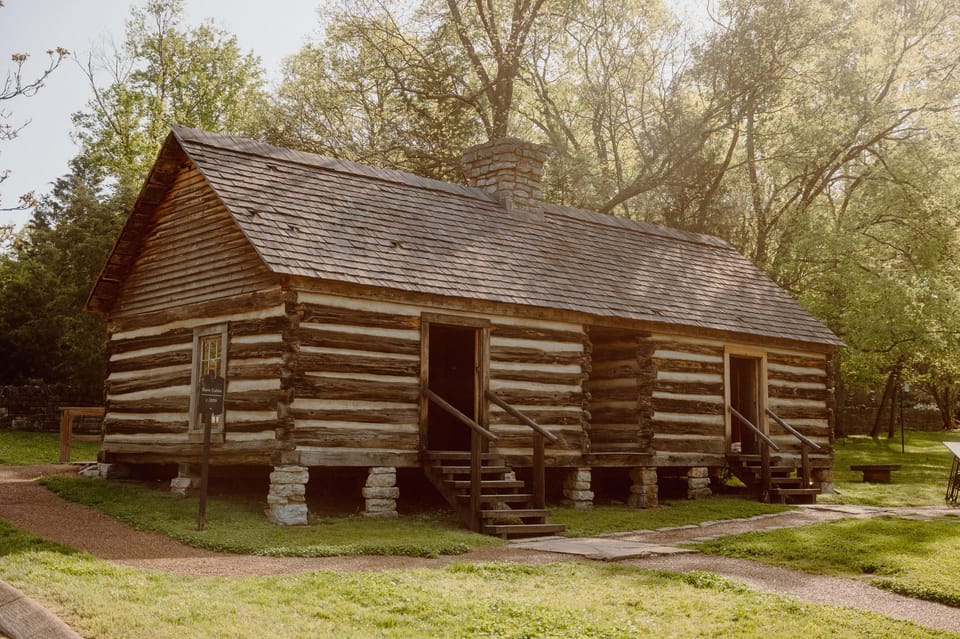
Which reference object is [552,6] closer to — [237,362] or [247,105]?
[247,105]

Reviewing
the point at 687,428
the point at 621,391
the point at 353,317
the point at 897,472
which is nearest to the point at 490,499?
the point at 353,317

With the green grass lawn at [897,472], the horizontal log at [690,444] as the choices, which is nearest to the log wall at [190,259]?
the horizontal log at [690,444]

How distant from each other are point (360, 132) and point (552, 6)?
7.47 m

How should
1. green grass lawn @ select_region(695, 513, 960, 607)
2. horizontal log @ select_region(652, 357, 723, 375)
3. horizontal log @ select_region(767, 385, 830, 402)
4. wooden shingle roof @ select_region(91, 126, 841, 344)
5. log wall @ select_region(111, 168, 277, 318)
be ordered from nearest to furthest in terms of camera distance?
1. green grass lawn @ select_region(695, 513, 960, 607)
2. wooden shingle roof @ select_region(91, 126, 841, 344)
3. log wall @ select_region(111, 168, 277, 318)
4. horizontal log @ select_region(652, 357, 723, 375)
5. horizontal log @ select_region(767, 385, 830, 402)

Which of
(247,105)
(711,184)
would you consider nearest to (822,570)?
(711,184)

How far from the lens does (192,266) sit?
597 inches

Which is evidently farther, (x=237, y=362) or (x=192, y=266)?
(x=192, y=266)

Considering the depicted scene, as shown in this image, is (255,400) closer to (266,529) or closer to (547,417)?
(266,529)

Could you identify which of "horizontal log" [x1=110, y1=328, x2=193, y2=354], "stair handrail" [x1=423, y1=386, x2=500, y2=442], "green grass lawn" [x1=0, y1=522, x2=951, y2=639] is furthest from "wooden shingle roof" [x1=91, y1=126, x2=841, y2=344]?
"green grass lawn" [x1=0, y1=522, x2=951, y2=639]

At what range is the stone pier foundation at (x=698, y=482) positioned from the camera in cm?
1802

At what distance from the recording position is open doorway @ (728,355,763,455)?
19469mm

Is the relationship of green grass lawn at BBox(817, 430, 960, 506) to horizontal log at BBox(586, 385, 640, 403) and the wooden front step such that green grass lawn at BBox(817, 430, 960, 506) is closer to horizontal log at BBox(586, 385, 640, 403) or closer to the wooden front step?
horizontal log at BBox(586, 385, 640, 403)

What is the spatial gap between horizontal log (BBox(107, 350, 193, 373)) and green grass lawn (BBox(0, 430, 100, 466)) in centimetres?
428

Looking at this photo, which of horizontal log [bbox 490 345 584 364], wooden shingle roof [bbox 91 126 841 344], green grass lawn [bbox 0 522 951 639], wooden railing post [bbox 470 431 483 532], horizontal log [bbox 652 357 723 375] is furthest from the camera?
horizontal log [bbox 652 357 723 375]
